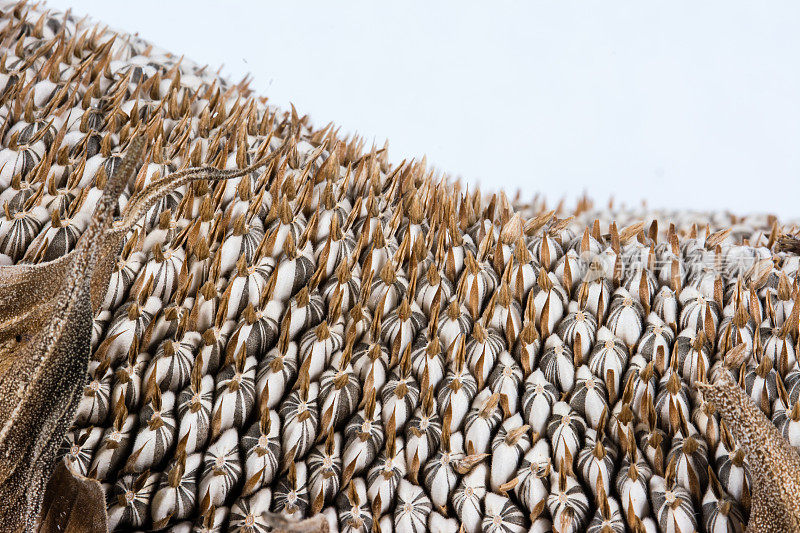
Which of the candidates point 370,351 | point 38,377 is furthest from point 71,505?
point 370,351

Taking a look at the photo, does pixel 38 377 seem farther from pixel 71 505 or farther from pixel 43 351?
pixel 71 505

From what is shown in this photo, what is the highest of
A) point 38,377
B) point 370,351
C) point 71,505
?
point 370,351

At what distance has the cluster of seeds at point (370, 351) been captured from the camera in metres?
0.71

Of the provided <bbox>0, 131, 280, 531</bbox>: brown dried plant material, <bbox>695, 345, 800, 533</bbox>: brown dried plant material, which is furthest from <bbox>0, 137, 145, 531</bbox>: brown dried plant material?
<bbox>695, 345, 800, 533</bbox>: brown dried plant material

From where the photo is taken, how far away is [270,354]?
751 millimetres

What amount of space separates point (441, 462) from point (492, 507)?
0.23ft

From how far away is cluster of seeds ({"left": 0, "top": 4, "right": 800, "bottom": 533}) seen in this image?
2.33 ft

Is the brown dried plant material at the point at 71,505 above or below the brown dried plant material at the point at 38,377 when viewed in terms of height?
below

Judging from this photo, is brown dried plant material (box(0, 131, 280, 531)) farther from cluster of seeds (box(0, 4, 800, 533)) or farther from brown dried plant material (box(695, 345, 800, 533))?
brown dried plant material (box(695, 345, 800, 533))

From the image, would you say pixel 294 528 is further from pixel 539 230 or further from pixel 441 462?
pixel 539 230

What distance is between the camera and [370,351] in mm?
755

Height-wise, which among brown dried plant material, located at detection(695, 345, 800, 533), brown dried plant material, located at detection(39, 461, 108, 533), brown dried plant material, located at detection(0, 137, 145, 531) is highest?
brown dried plant material, located at detection(695, 345, 800, 533)

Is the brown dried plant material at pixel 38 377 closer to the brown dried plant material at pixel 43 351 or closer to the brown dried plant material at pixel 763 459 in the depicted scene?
the brown dried plant material at pixel 43 351

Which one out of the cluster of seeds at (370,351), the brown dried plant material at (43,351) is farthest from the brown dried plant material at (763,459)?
the brown dried plant material at (43,351)
